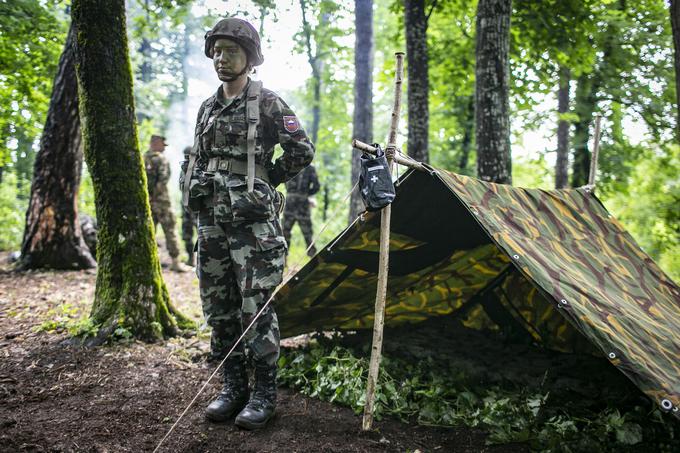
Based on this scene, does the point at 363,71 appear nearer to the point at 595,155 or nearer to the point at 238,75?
the point at 595,155

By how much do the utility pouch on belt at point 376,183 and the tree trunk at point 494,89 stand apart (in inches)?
106

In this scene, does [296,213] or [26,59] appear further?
[296,213]

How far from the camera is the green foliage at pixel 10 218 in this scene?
11047mm

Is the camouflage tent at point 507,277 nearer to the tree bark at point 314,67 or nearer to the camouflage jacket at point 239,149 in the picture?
the camouflage jacket at point 239,149

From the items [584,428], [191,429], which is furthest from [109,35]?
[584,428]

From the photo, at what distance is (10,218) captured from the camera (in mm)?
12125

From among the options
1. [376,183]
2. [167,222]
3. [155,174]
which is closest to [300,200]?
[167,222]

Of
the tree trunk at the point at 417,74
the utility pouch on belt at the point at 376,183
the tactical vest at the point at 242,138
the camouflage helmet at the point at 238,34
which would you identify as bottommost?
the utility pouch on belt at the point at 376,183

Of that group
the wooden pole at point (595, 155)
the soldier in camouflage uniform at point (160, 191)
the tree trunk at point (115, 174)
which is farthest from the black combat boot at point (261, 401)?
the soldier in camouflage uniform at point (160, 191)

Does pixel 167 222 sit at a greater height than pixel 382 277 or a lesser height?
greater

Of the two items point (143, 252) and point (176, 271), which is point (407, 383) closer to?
point (143, 252)

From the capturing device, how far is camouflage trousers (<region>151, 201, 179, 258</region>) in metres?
8.25

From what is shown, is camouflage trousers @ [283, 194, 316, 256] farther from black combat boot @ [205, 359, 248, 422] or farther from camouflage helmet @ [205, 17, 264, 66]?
camouflage helmet @ [205, 17, 264, 66]

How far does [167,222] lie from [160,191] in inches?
21.5
